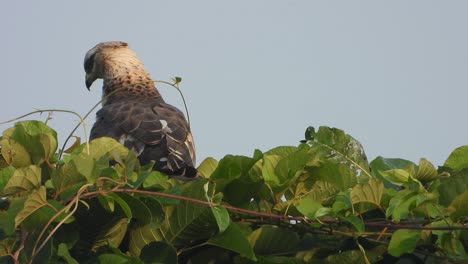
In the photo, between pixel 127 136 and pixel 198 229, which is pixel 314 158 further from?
pixel 127 136

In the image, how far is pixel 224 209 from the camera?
2.78 metres

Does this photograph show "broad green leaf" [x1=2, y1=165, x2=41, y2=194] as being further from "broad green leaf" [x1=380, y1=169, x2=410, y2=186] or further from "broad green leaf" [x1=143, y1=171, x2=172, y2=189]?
"broad green leaf" [x1=380, y1=169, x2=410, y2=186]

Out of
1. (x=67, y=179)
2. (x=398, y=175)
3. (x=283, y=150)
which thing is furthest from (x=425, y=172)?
(x=67, y=179)

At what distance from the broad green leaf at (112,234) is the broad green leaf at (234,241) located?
31 cm

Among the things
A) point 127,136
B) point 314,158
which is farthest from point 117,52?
point 314,158

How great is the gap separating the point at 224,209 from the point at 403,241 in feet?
1.82

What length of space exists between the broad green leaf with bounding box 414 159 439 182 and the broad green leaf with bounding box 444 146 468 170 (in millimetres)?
318

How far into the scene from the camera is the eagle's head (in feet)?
29.8

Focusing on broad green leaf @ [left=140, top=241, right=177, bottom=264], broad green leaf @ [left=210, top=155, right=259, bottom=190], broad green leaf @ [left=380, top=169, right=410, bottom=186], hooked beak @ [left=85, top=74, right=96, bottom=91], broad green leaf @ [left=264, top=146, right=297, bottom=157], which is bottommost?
hooked beak @ [left=85, top=74, right=96, bottom=91]

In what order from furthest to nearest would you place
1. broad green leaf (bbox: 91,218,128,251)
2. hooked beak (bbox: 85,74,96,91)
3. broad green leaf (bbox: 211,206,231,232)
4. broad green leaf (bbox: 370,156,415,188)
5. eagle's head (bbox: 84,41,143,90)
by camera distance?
hooked beak (bbox: 85,74,96,91) < eagle's head (bbox: 84,41,143,90) < broad green leaf (bbox: 370,156,415,188) < broad green leaf (bbox: 91,218,128,251) < broad green leaf (bbox: 211,206,231,232)

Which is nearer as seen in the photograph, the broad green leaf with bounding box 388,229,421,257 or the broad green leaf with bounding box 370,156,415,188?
the broad green leaf with bounding box 388,229,421,257

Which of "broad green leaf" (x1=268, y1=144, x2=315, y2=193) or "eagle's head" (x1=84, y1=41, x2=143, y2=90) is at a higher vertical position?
"broad green leaf" (x1=268, y1=144, x2=315, y2=193)

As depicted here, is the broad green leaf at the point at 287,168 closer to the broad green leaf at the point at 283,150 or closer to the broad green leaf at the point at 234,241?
the broad green leaf at the point at 283,150

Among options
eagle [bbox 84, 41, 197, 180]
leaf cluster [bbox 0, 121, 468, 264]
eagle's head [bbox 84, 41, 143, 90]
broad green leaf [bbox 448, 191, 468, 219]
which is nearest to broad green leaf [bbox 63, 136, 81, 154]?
leaf cluster [bbox 0, 121, 468, 264]
